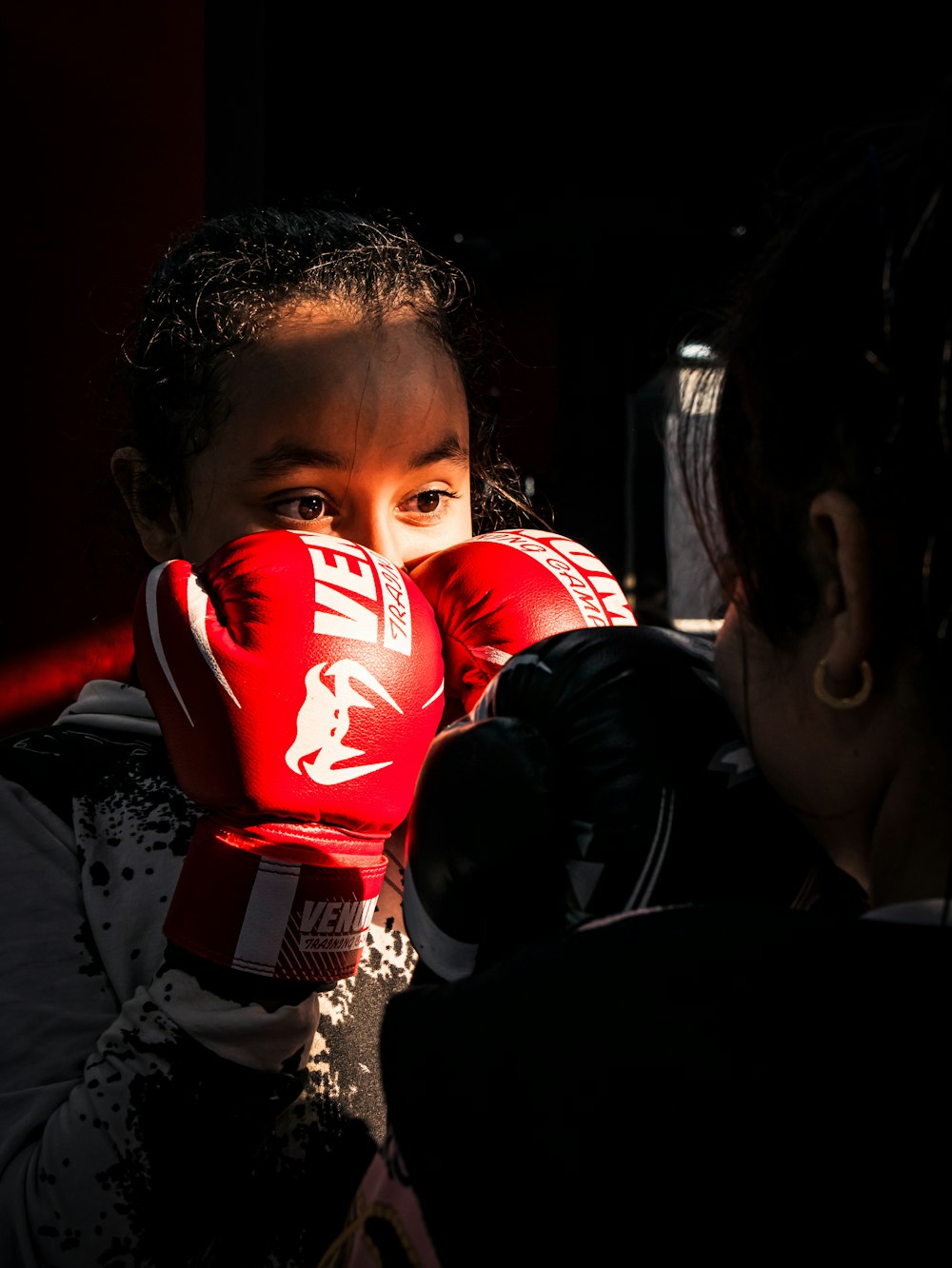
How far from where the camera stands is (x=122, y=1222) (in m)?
0.62

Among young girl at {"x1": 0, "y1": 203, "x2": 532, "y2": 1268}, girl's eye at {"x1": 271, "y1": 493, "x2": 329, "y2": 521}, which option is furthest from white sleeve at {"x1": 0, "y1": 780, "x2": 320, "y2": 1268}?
girl's eye at {"x1": 271, "y1": 493, "x2": 329, "y2": 521}

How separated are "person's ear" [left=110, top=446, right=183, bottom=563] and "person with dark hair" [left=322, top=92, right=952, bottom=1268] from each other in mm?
533

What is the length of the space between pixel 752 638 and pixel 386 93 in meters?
2.83

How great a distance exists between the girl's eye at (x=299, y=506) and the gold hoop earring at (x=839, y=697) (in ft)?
1.69

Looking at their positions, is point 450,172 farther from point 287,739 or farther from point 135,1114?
point 135,1114

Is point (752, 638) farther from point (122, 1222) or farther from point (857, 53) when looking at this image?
point (857, 53)

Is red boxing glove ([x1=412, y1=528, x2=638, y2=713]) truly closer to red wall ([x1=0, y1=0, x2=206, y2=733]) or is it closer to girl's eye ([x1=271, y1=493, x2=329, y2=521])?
girl's eye ([x1=271, y1=493, x2=329, y2=521])

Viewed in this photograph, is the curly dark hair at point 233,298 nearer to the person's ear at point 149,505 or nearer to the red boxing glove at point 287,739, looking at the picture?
the person's ear at point 149,505

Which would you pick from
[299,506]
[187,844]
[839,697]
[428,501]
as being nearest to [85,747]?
[187,844]

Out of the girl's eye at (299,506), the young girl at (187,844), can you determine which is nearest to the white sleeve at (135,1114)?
the young girl at (187,844)

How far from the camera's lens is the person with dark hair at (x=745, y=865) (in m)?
0.33

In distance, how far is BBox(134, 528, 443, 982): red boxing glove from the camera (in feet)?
2.05

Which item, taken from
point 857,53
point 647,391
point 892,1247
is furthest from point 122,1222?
point 647,391

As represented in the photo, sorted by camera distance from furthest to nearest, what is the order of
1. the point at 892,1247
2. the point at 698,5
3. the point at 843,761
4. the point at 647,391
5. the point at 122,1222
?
the point at 647,391
the point at 698,5
the point at 122,1222
the point at 843,761
the point at 892,1247
